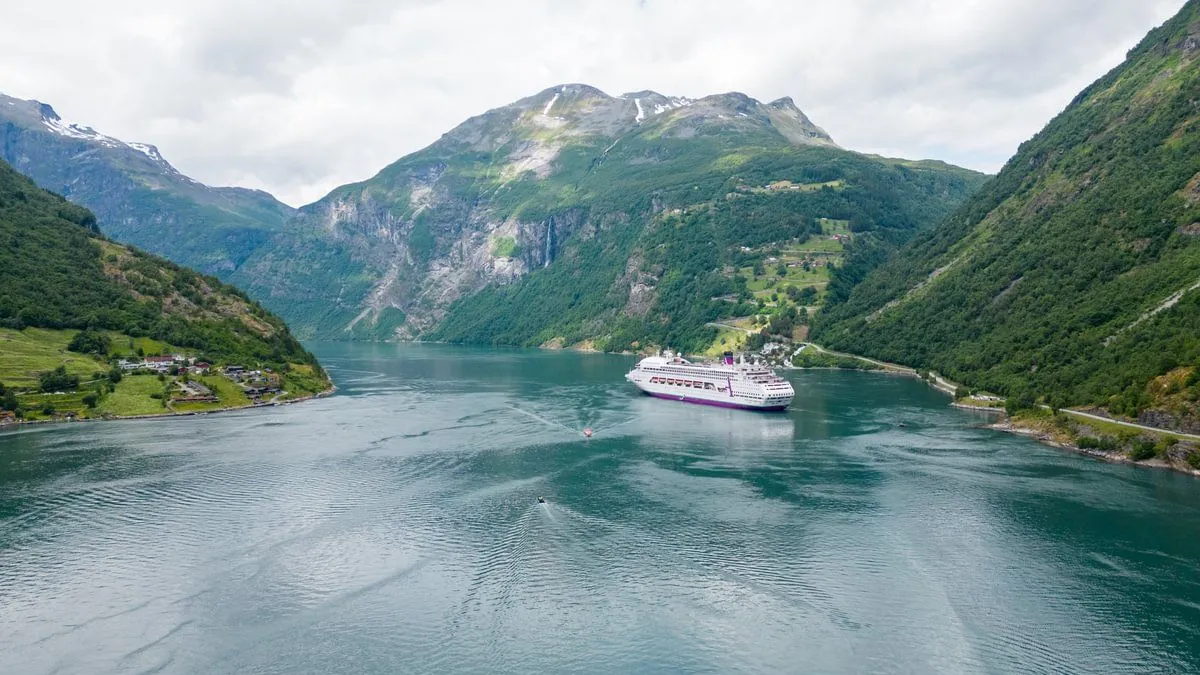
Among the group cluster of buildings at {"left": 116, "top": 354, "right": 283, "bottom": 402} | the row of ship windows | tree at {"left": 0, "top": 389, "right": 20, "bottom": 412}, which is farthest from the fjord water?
the row of ship windows

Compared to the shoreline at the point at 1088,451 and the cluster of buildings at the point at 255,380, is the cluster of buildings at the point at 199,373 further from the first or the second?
the shoreline at the point at 1088,451

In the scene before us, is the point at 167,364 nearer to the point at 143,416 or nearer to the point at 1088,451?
the point at 143,416

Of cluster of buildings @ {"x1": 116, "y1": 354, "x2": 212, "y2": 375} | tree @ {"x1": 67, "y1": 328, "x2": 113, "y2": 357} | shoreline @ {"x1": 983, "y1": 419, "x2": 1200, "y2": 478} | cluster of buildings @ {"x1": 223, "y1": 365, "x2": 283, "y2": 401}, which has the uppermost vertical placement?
tree @ {"x1": 67, "y1": 328, "x2": 113, "y2": 357}

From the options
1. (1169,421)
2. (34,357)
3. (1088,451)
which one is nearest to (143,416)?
(34,357)

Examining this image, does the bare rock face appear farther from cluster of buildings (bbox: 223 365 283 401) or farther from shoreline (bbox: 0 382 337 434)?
cluster of buildings (bbox: 223 365 283 401)

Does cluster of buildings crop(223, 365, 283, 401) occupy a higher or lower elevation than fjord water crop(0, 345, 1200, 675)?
higher

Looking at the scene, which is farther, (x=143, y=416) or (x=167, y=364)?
(x=167, y=364)

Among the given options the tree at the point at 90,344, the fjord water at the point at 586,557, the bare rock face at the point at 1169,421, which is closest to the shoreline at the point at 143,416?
the fjord water at the point at 586,557
